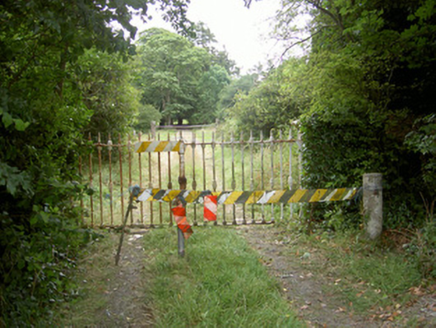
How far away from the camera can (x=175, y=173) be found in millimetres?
12359

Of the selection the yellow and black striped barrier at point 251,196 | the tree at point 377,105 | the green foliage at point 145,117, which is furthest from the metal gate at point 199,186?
the green foliage at point 145,117

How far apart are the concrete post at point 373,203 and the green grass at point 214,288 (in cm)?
170

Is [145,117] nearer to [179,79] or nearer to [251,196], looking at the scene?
[251,196]

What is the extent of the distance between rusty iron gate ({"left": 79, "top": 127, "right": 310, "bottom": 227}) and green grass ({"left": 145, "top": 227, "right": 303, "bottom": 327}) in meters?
0.84

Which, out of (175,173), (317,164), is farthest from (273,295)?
(175,173)

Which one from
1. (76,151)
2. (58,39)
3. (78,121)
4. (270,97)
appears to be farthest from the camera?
(270,97)

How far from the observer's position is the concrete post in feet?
15.4

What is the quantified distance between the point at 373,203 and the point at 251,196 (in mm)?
1731

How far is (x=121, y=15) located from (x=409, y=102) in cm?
479

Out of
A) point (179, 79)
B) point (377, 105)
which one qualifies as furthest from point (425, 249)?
point (179, 79)

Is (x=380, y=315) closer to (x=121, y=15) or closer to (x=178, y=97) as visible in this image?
(x=121, y=15)

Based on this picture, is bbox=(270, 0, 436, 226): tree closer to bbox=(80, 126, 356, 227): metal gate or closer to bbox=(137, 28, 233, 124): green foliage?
bbox=(80, 126, 356, 227): metal gate

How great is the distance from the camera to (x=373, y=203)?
4.71 meters

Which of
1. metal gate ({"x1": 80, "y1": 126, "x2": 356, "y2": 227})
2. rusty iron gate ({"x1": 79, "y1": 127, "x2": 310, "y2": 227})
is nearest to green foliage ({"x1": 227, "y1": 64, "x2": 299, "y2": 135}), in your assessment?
metal gate ({"x1": 80, "y1": 126, "x2": 356, "y2": 227})
